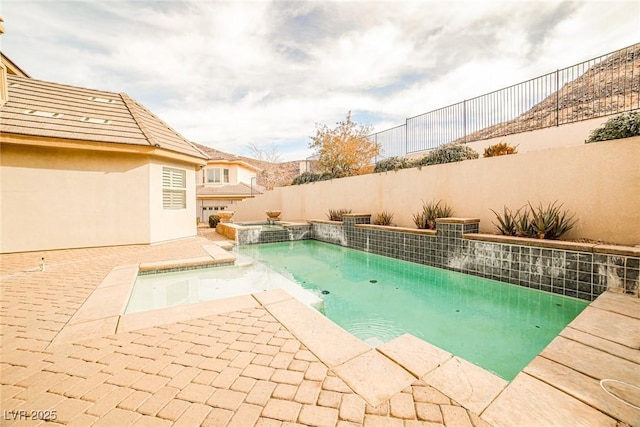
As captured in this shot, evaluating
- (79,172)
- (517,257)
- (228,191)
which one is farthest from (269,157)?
(517,257)

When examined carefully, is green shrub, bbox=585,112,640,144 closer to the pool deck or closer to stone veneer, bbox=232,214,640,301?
stone veneer, bbox=232,214,640,301

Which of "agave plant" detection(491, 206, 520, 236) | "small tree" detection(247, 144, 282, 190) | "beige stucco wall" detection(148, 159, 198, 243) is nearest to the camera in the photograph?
"agave plant" detection(491, 206, 520, 236)

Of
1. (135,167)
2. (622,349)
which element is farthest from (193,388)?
(135,167)

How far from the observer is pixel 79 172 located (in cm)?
735

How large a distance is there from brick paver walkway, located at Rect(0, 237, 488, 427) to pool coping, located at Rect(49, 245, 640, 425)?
0.30 feet

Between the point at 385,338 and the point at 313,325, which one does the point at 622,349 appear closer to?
the point at 385,338

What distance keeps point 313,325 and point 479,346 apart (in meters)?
2.10

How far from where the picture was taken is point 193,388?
1799 millimetres

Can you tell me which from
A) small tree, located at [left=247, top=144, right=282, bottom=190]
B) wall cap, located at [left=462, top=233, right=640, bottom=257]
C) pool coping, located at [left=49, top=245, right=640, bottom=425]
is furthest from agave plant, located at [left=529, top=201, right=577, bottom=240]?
small tree, located at [left=247, top=144, right=282, bottom=190]

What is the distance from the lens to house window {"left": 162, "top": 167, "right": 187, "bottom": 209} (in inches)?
343

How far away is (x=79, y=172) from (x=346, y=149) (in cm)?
1157

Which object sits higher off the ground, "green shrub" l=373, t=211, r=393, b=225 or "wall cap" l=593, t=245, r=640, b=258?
"green shrub" l=373, t=211, r=393, b=225

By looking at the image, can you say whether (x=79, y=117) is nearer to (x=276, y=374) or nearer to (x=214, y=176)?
(x=276, y=374)

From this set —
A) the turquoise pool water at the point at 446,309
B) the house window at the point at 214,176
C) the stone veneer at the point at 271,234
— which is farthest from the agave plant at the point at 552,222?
the house window at the point at 214,176
